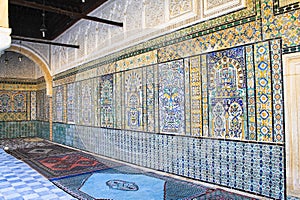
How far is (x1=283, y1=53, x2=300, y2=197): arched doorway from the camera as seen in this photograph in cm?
233

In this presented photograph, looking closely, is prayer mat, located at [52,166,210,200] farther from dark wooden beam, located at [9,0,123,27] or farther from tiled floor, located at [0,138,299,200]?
dark wooden beam, located at [9,0,123,27]

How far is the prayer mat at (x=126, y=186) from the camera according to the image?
2791 millimetres

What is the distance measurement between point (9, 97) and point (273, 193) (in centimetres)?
929

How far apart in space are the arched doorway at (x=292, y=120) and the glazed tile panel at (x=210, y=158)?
80mm

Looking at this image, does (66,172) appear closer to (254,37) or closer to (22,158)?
(22,158)

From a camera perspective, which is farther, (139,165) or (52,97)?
(52,97)

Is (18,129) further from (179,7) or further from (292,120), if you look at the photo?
(292,120)

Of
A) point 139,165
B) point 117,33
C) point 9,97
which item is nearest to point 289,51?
point 139,165

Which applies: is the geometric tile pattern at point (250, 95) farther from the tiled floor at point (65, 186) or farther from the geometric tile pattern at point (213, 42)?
the tiled floor at point (65, 186)

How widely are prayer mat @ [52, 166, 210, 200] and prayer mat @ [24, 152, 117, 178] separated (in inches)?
13.0

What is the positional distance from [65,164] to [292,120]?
3.64m

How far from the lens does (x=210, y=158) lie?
306cm

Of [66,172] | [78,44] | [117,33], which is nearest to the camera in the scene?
[66,172]

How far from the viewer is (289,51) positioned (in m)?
2.40
